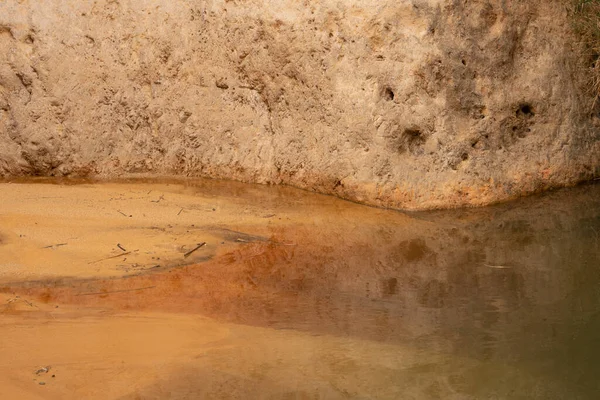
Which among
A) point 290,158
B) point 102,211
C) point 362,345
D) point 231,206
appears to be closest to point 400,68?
point 290,158

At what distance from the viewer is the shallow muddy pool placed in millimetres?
3789

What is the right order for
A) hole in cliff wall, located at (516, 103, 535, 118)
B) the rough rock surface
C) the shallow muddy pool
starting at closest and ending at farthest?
the shallow muddy pool
the rough rock surface
hole in cliff wall, located at (516, 103, 535, 118)

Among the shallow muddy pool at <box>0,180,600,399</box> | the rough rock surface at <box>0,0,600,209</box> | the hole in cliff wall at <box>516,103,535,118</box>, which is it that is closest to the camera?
the shallow muddy pool at <box>0,180,600,399</box>

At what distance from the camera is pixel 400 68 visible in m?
6.66

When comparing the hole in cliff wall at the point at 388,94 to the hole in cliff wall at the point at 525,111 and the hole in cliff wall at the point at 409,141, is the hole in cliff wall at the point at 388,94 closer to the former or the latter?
the hole in cliff wall at the point at 409,141

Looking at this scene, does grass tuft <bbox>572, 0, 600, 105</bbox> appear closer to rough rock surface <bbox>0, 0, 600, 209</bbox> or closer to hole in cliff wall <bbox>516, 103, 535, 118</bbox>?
rough rock surface <bbox>0, 0, 600, 209</bbox>

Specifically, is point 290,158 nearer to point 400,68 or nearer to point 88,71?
point 400,68

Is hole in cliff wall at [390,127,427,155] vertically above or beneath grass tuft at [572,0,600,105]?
beneath

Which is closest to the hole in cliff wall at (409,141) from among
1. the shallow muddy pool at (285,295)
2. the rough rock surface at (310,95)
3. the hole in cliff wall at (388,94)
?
the rough rock surface at (310,95)

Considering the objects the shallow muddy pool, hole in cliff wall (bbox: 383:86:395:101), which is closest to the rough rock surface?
hole in cliff wall (bbox: 383:86:395:101)

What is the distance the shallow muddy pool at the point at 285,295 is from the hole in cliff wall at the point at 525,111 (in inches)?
28.0

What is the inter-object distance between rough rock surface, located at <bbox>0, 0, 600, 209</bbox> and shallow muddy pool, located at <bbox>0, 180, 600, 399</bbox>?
283mm

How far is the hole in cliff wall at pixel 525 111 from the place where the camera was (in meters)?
6.91

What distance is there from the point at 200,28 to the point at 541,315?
13.6 ft
